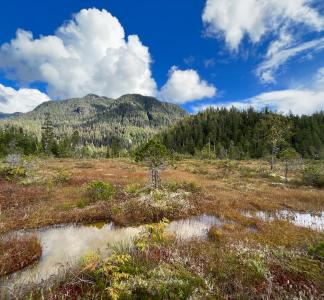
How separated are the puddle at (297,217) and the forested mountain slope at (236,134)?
65.9 meters

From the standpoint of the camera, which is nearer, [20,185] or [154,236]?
[154,236]

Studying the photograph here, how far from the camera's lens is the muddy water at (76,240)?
7.36 m

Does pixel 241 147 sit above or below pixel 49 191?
above

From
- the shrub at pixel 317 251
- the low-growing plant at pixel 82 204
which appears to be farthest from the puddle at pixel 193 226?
the low-growing plant at pixel 82 204

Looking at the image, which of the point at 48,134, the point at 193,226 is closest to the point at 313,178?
the point at 193,226

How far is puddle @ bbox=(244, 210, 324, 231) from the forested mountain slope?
216 ft

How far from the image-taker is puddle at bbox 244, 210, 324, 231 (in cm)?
1417

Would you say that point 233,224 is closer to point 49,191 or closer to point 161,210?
point 161,210

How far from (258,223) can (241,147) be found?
8716cm

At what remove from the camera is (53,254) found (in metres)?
8.92

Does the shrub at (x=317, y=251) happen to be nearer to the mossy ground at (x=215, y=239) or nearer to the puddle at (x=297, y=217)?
the mossy ground at (x=215, y=239)

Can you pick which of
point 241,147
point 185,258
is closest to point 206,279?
point 185,258

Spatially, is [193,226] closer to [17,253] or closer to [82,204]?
[82,204]

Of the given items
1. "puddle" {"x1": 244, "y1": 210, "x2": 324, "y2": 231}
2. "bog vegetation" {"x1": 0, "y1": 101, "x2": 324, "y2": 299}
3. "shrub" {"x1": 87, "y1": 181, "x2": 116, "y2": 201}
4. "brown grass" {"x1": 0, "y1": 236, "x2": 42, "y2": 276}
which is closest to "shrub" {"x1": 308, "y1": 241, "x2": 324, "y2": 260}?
"bog vegetation" {"x1": 0, "y1": 101, "x2": 324, "y2": 299}
